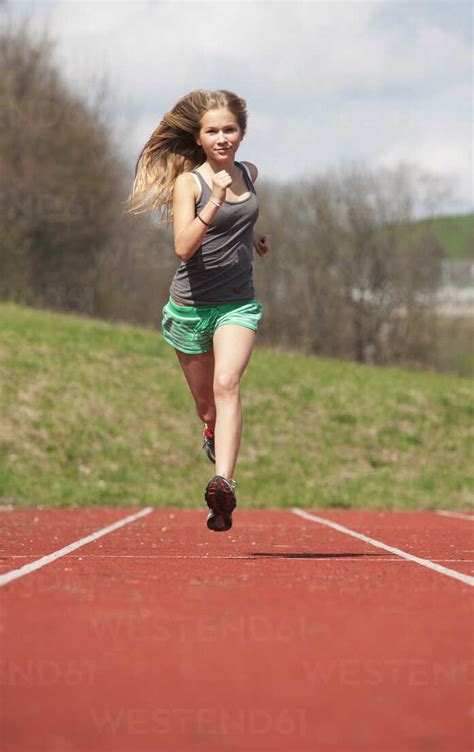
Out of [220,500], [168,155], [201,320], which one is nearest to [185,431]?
[168,155]

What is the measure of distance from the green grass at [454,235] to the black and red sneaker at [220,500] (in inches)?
1671

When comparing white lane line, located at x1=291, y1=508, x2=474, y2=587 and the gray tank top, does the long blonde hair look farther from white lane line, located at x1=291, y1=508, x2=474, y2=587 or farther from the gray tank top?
white lane line, located at x1=291, y1=508, x2=474, y2=587

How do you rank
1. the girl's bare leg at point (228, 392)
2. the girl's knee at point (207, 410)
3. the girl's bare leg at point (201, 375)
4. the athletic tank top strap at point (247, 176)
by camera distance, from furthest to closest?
the girl's knee at point (207, 410) < the girl's bare leg at point (201, 375) < the athletic tank top strap at point (247, 176) < the girl's bare leg at point (228, 392)

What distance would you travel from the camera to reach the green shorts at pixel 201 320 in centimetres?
670

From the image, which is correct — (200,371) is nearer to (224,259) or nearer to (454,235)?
(224,259)

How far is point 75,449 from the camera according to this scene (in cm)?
1839

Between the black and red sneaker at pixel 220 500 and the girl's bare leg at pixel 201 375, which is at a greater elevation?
the girl's bare leg at pixel 201 375

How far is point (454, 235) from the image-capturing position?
6531 cm

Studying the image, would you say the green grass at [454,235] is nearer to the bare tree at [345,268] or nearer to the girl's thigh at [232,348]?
the bare tree at [345,268]

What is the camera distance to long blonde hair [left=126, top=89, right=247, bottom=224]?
682 centimetres

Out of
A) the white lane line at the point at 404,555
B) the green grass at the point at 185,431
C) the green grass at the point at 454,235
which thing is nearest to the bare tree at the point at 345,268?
the green grass at the point at 454,235

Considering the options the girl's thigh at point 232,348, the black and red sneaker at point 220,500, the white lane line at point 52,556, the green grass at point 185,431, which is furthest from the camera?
the green grass at point 185,431

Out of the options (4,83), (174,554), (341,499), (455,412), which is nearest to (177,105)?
(174,554)

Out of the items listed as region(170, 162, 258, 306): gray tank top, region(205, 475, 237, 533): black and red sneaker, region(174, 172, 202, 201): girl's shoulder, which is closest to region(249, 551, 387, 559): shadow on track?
region(205, 475, 237, 533): black and red sneaker
